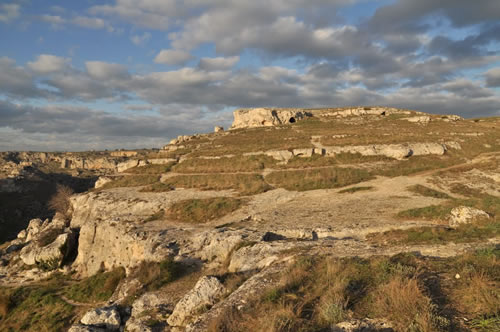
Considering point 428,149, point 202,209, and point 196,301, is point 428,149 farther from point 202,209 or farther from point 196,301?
point 196,301

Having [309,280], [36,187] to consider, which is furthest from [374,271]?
[36,187]

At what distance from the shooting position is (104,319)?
12.2 m

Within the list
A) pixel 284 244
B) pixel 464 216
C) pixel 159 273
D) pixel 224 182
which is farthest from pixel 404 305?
pixel 224 182

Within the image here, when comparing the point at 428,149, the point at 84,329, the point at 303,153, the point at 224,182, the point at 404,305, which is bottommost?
the point at 84,329

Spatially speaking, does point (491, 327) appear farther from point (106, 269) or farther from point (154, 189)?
point (154, 189)

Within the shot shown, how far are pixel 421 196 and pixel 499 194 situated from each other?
7.81 meters

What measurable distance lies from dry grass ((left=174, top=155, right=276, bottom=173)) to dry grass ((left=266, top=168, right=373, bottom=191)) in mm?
6677

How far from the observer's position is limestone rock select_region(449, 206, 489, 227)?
57.3 feet

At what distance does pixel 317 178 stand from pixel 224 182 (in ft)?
43.6

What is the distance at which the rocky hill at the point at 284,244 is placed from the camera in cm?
748

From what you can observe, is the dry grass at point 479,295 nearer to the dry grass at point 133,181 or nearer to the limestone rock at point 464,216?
the limestone rock at point 464,216

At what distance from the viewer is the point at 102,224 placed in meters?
27.9

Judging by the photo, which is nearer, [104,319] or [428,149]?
[104,319]

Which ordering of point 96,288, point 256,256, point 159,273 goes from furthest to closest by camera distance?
point 96,288
point 159,273
point 256,256
